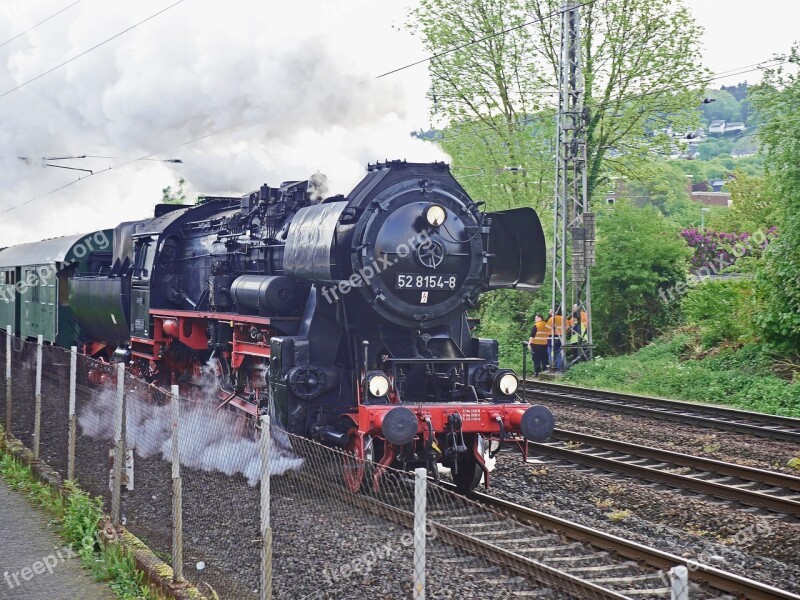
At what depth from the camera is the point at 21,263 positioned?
71.9 feet

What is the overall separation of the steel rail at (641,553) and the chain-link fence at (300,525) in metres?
0.12

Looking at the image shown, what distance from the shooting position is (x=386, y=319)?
9203 mm

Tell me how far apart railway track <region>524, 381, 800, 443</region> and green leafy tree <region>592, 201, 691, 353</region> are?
14.7ft

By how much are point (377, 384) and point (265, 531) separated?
3.23 meters

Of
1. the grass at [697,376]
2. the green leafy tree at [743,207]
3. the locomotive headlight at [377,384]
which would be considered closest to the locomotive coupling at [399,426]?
the locomotive headlight at [377,384]

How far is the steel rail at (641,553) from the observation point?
6.13m

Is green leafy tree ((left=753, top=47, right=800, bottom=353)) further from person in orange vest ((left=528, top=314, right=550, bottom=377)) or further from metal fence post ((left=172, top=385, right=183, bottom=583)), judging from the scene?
metal fence post ((left=172, top=385, right=183, bottom=583))

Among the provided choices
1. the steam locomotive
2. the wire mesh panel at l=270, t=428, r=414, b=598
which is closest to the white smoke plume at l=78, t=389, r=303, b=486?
the wire mesh panel at l=270, t=428, r=414, b=598

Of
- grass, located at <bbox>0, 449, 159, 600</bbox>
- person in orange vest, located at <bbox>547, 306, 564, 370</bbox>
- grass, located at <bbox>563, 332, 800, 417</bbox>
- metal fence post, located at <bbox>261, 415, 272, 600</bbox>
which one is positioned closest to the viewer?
metal fence post, located at <bbox>261, 415, 272, 600</bbox>

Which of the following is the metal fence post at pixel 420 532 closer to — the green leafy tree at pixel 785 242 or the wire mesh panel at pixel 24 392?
the wire mesh panel at pixel 24 392

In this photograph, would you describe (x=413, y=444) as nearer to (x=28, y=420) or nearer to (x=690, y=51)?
(x=28, y=420)

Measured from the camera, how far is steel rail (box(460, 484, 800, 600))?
6133 millimetres

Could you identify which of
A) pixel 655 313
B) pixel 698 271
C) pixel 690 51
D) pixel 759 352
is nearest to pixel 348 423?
pixel 759 352

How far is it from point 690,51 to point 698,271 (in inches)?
319
